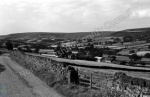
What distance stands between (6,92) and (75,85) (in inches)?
172

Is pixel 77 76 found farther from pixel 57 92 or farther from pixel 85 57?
pixel 85 57

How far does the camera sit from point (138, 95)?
8.27m

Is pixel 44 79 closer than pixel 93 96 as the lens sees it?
No

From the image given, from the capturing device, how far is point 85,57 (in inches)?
1507

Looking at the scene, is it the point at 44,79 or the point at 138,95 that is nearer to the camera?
the point at 138,95

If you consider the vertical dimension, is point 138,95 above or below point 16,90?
above

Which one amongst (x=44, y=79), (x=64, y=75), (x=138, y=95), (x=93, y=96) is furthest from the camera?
(x=44, y=79)

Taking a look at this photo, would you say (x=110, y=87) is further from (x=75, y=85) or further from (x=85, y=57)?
(x=85, y=57)

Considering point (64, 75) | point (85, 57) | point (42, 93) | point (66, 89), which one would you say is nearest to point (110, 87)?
point (66, 89)

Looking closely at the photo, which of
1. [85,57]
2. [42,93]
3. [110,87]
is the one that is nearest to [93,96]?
[110,87]

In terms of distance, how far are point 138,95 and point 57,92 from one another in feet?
23.4

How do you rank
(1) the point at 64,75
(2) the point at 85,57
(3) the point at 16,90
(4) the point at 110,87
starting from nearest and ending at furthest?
1. (4) the point at 110,87
2. (3) the point at 16,90
3. (1) the point at 64,75
4. (2) the point at 85,57

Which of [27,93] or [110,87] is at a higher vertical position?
[110,87]

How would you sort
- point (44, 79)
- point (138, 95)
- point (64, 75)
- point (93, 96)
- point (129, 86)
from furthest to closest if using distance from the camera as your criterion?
1. point (44, 79)
2. point (64, 75)
3. point (93, 96)
4. point (129, 86)
5. point (138, 95)
